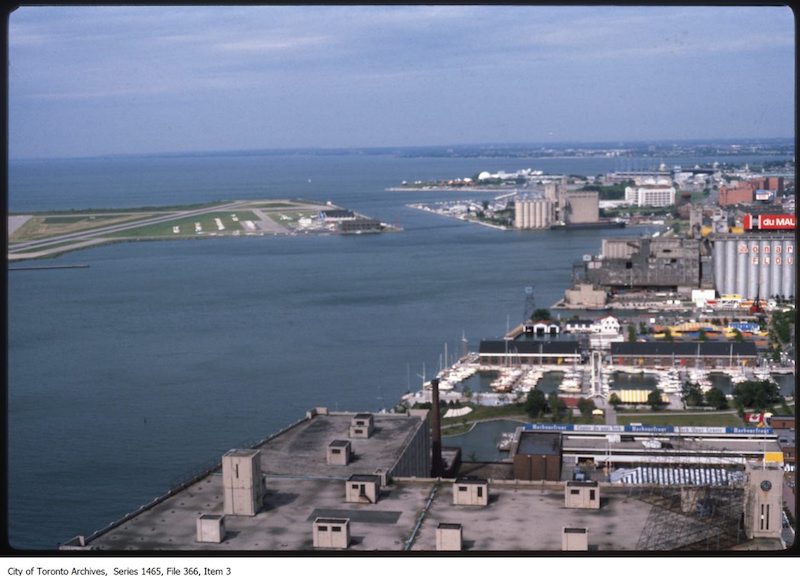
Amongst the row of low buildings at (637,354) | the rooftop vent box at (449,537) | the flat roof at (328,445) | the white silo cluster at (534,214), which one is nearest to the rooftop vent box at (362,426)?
the flat roof at (328,445)

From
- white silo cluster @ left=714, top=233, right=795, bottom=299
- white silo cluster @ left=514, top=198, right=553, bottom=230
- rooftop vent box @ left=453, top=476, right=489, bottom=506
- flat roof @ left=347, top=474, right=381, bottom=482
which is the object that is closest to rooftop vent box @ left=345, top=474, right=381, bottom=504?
flat roof @ left=347, top=474, right=381, bottom=482

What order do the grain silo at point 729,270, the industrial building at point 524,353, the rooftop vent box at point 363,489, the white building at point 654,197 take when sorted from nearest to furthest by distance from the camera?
the rooftop vent box at point 363,489 → the industrial building at point 524,353 → the grain silo at point 729,270 → the white building at point 654,197

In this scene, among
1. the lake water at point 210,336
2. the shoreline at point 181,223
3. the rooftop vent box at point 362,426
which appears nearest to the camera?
the rooftop vent box at point 362,426

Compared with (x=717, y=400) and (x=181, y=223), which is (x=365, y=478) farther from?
(x=181, y=223)

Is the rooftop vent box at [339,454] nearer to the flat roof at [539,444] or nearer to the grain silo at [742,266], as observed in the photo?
the flat roof at [539,444]

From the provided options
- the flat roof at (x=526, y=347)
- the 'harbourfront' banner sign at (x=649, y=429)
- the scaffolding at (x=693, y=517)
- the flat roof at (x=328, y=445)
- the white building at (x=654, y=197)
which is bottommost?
the flat roof at (x=526, y=347)

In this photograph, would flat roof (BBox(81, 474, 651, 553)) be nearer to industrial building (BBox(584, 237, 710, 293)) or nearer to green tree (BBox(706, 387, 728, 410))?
green tree (BBox(706, 387, 728, 410))

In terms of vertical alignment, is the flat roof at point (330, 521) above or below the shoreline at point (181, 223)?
above

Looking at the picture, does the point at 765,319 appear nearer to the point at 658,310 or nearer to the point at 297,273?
the point at 658,310
